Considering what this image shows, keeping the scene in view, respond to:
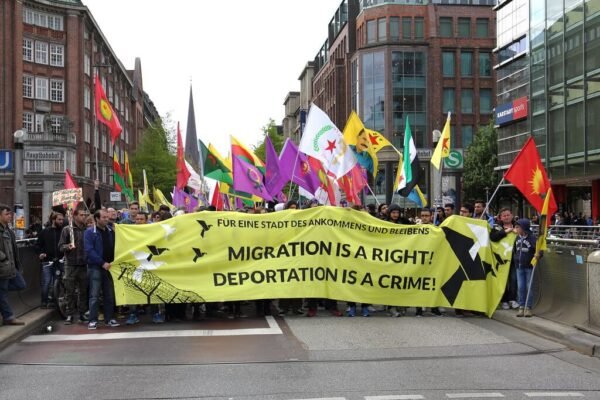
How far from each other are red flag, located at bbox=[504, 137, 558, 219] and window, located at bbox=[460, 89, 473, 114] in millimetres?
58505

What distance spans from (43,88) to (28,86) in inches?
55.6

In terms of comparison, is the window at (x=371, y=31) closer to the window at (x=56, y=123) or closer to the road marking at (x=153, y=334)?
the window at (x=56, y=123)

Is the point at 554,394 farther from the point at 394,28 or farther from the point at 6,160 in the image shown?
the point at 394,28

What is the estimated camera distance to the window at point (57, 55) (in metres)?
58.2

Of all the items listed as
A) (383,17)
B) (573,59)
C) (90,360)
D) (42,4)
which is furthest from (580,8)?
(42,4)

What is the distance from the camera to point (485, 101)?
67.6 metres

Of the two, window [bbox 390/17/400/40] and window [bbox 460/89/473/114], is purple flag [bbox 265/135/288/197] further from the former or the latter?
window [bbox 460/89/473/114]

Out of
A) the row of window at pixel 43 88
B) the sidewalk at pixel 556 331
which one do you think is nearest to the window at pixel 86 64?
the row of window at pixel 43 88

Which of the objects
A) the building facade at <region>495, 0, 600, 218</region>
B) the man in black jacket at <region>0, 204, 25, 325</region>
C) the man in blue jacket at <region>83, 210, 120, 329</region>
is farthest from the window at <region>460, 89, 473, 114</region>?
the man in black jacket at <region>0, 204, 25, 325</region>

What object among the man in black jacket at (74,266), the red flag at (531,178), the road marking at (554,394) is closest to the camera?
the road marking at (554,394)

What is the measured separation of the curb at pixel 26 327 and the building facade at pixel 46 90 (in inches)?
1611

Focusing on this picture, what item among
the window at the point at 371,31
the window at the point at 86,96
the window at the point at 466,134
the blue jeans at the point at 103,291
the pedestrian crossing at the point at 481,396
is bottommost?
the pedestrian crossing at the point at 481,396

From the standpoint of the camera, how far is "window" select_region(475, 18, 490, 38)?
6700 cm

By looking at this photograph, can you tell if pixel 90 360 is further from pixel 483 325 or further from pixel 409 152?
pixel 409 152
